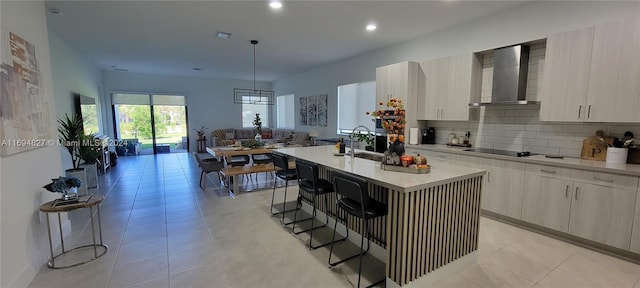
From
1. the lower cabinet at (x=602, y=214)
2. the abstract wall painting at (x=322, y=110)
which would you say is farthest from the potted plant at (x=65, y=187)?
the abstract wall painting at (x=322, y=110)

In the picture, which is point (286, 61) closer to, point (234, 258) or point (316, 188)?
point (316, 188)

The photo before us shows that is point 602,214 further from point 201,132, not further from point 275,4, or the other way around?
point 201,132

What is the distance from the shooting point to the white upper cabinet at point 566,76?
9.46ft

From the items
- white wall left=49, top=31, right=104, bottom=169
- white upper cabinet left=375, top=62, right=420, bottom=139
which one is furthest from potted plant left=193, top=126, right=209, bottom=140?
white upper cabinet left=375, top=62, right=420, bottom=139

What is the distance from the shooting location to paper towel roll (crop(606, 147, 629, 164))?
8.92 feet

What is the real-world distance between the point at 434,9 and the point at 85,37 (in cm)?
598

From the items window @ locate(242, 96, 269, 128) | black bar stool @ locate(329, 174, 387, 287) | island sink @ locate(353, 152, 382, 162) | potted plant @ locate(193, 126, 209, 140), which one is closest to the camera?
black bar stool @ locate(329, 174, 387, 287)

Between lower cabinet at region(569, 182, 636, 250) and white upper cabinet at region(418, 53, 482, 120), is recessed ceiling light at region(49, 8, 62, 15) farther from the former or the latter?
lower cabinet at region(569, 182, 636, 250)

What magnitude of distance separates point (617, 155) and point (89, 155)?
25.0ft

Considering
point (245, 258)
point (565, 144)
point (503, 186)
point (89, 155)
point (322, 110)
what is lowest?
point (245, 258)

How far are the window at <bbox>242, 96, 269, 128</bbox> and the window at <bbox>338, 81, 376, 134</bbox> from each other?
17.1ft

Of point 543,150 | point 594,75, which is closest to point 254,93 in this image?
point 543,150

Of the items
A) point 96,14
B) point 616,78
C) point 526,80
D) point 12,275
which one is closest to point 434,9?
point 526,80

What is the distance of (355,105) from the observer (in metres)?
6.62
